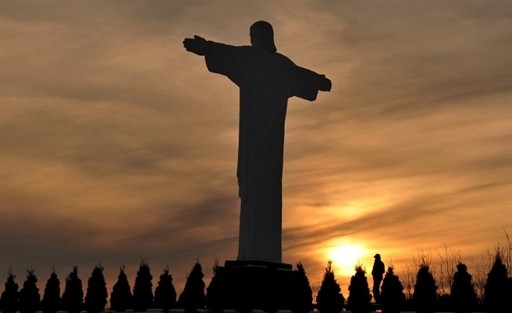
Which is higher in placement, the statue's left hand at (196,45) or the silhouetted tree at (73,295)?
the statue's left hand at (196,45)

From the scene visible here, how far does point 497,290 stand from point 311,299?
4713mm

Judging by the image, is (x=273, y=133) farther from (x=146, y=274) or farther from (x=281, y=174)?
(x=146, y=274)

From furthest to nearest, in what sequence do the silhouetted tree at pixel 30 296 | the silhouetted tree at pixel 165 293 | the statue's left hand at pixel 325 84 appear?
1. the statue's left hand at pixel 325 84
2. the silhouetted tree at pixel 30 296
3. the silhouetted tree at pixel 165 293

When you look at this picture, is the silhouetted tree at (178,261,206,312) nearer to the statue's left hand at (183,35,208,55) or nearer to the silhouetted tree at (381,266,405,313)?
the silhouetted tree at (381,266,405,313)

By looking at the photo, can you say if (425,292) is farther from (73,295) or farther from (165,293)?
(73,295)

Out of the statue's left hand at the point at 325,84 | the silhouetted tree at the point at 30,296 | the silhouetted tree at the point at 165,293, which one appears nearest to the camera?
the silhouetted tree at the point at 165,293

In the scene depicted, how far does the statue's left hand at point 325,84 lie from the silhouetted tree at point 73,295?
31.7 ft

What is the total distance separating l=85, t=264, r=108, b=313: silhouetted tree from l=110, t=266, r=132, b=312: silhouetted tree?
0.26 m

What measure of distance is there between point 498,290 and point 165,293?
885 centimetres

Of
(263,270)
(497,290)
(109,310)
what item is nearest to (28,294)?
(109,310)

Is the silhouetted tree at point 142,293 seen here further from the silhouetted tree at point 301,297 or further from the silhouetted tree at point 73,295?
the silhouetted tree at point 301,297

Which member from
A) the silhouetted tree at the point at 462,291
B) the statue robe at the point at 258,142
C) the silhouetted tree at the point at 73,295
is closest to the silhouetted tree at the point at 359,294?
the silhouetted tree at the point at 462,291

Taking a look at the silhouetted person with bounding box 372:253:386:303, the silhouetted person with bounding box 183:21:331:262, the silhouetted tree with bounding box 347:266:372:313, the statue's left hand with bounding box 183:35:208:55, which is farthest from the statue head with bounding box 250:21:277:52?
the silhouetted tree with bounding box 347:266:372:313

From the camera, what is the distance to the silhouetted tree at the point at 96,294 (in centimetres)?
2473
